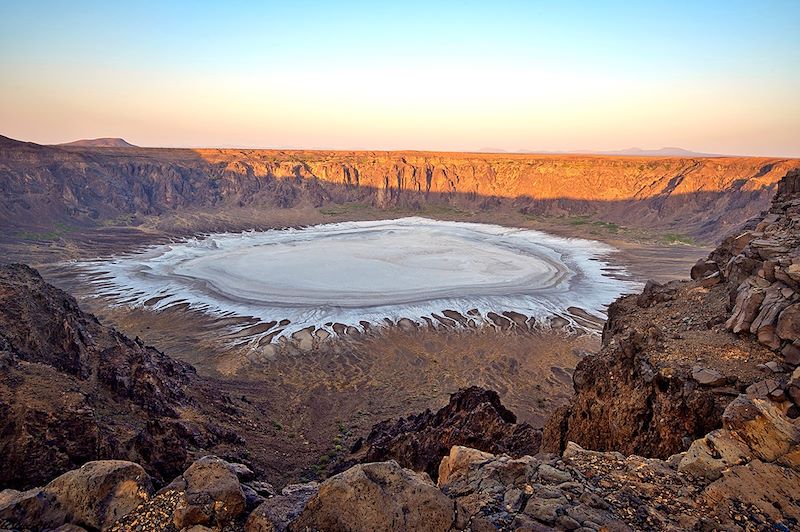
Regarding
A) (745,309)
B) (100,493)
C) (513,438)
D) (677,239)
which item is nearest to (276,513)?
(100,493)

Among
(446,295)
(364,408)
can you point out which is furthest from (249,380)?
(446,295)

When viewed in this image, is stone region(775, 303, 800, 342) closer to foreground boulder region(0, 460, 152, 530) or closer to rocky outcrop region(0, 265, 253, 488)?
foreground boulder region(0, 460, 152, 530)

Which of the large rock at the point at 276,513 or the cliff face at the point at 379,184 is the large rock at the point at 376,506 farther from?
the cliff face at the point at 379,184

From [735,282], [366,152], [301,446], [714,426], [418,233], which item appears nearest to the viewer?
[714,426]

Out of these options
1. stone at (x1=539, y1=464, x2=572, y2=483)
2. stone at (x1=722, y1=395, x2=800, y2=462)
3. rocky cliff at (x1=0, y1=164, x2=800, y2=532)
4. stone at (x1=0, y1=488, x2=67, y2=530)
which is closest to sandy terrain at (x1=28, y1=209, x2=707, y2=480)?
rocky cliff at (x1=0, y1=164, x2=800, y2=532)

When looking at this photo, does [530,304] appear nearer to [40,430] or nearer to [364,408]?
[364,408]

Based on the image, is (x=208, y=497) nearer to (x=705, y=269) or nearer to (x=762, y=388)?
(x=762, y=388)
